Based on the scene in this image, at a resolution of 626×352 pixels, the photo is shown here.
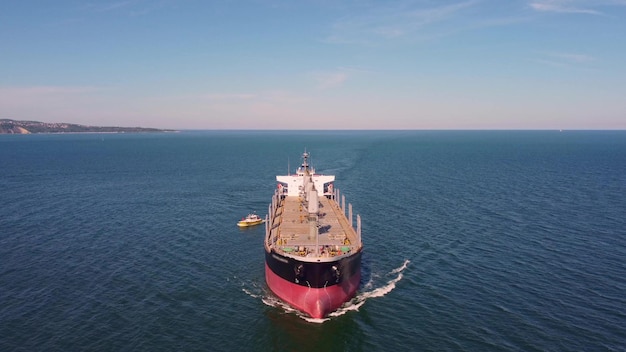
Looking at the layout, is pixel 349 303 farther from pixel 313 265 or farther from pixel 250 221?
pixel 250 221

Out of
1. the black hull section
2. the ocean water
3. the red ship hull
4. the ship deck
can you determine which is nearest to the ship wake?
the ocean water

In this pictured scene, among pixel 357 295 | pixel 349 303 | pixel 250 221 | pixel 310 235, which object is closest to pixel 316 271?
pixel 349 303

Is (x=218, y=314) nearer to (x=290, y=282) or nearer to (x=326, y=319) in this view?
(x=290, y=282)

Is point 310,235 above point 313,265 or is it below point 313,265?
above

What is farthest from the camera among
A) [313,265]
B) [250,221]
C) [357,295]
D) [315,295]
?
[250,221]

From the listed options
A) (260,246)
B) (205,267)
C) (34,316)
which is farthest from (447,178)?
(34,316)

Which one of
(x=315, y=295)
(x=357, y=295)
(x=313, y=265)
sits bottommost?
(x=357, y=295)

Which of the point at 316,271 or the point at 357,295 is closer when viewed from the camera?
the point at 316,271
